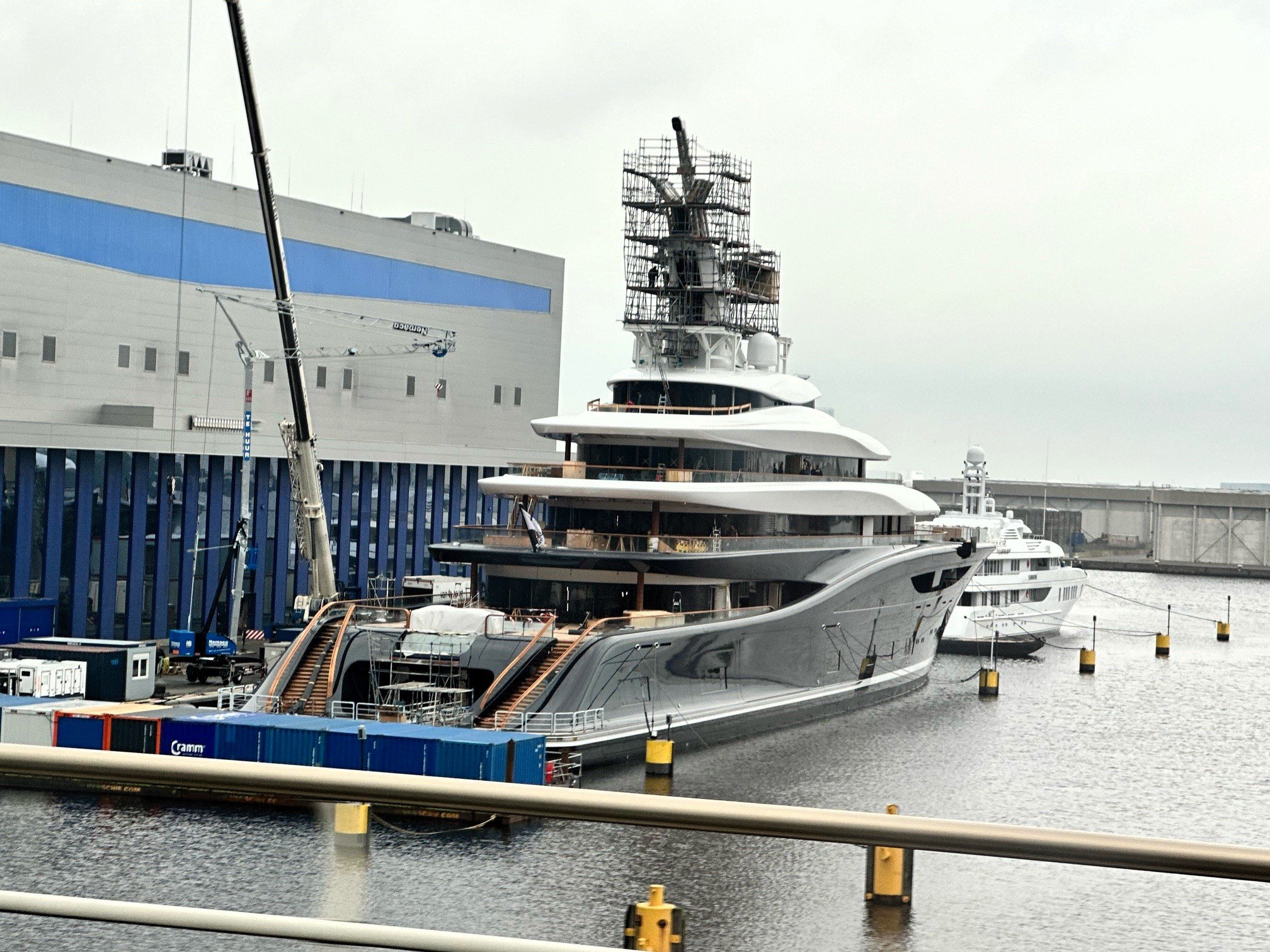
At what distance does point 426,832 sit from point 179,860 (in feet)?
7.78

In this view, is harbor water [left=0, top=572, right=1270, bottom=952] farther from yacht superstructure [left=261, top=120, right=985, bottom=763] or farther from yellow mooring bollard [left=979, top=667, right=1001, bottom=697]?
yellow mooring bollard [left=979, top=667, right=1001, bottom=697]

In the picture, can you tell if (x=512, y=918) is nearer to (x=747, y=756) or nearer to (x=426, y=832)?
(x=426, y=832)

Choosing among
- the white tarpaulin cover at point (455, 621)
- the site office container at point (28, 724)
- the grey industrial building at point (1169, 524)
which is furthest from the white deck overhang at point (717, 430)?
the grey industrial building at point (1169, 524)

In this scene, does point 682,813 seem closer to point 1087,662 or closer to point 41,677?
point 41,677

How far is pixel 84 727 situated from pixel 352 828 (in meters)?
29.5

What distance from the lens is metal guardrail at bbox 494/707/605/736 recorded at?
3353cm

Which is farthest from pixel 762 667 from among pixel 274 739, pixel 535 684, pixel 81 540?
pixel 81 540

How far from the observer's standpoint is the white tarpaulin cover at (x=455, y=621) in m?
36.0

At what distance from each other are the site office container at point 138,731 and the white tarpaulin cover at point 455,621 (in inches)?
223

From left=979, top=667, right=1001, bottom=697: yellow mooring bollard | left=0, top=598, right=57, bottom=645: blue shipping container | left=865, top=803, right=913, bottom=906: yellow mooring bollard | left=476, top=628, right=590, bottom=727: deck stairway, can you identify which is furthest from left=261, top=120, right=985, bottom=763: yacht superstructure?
left=865, top=803, right=913, bottom=906: yellow mooring bollard

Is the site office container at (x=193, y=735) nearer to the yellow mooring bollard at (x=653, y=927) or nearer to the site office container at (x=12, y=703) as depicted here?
the site office container at (x=12, y=703)

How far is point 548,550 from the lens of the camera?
131ft

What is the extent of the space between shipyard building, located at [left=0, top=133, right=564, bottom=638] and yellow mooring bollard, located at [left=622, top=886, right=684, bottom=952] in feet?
162

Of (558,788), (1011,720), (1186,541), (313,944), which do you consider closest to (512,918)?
(313,944)
